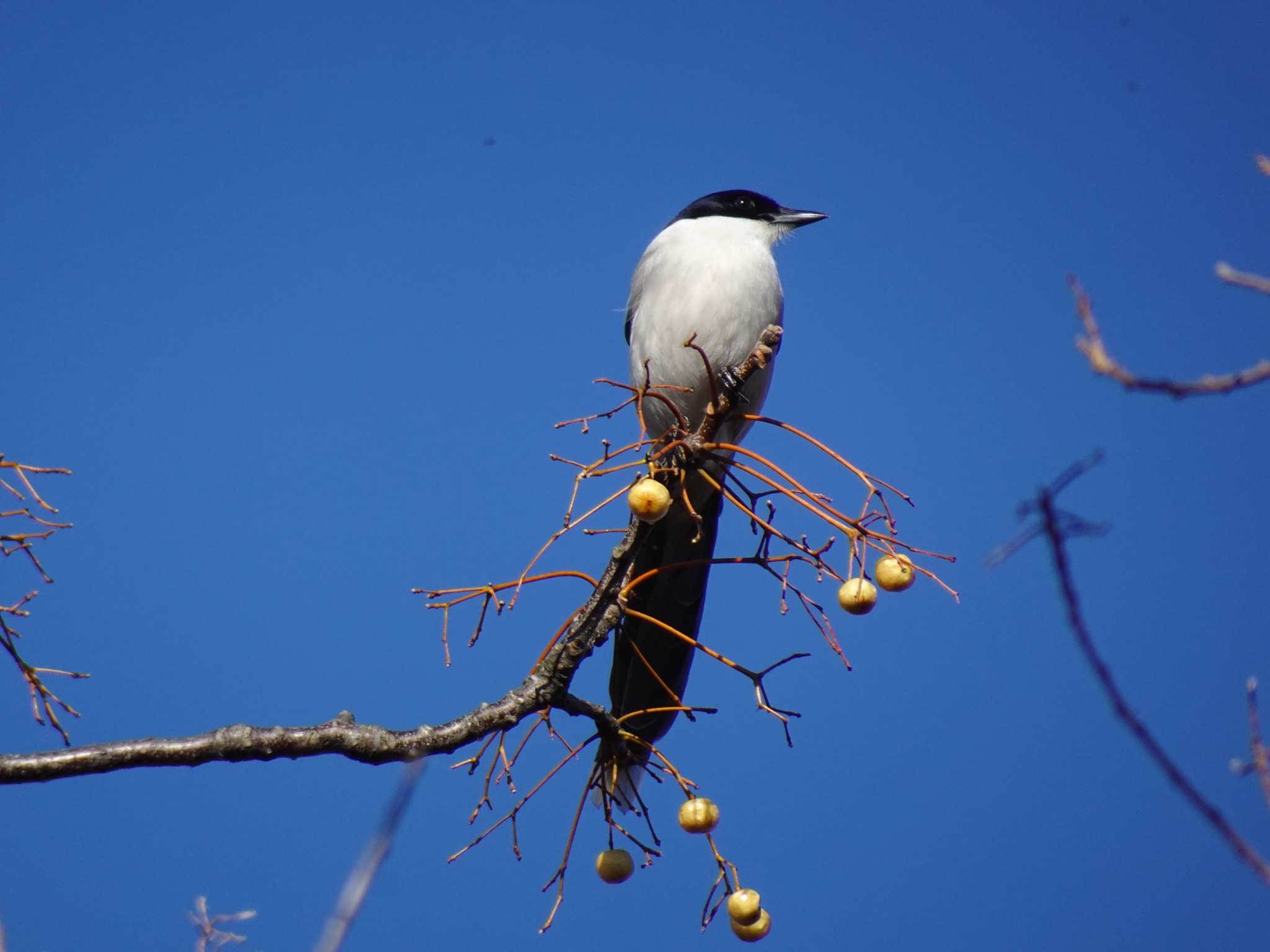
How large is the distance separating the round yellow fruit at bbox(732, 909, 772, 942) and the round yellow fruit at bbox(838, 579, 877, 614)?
2.15ft

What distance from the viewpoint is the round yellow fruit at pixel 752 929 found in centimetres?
229

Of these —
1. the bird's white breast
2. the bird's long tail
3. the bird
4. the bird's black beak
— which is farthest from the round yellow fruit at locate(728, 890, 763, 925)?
the bird's black beak

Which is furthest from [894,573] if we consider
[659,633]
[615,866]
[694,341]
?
[694,341]

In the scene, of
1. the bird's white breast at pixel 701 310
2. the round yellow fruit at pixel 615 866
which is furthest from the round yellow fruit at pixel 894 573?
the bird's white breast at pixel 701 310

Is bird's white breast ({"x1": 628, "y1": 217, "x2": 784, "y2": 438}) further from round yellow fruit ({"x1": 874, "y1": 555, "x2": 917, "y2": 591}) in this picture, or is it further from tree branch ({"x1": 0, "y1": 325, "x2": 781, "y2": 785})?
round yellow fruit ({"x1": 874, "y1": 555, "x2": 917, "y2": 591})

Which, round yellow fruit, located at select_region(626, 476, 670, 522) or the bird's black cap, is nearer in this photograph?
round yellow fruit, located at select_region(626, 476, 670, 522)

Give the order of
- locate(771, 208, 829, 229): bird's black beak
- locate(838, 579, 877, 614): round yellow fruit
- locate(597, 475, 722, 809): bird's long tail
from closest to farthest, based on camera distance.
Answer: locate(838, 579, 877, 614): round yellow fruit → locate(597, 475, 722, 809): bird's long tail → locate(771, 208, 829, 229): bird's black beak

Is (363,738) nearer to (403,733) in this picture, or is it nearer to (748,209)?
(403,733)

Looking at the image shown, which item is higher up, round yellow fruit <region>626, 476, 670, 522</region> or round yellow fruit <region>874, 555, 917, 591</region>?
round yellow fruit <region>626, 476, 670, 522</region>

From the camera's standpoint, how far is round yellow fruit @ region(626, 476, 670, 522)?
2264 mm

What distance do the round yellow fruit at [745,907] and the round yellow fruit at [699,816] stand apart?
15cm

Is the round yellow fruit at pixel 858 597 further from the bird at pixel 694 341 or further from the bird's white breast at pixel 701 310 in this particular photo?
the bird's white breast at pixel 701 310

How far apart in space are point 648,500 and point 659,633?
5.03 ft

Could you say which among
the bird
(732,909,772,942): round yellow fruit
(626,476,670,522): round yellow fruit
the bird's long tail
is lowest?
(732,909,772,942): round yellow fruit
